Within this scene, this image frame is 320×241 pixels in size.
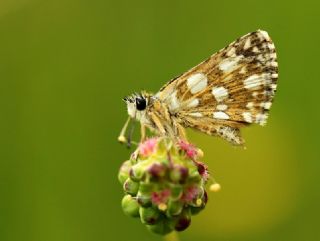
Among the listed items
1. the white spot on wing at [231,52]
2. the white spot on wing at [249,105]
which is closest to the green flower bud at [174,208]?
the white spot on wing at [249,105]

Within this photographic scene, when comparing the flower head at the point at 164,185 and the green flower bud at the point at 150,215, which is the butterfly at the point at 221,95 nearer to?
the flower head at the point at 164,185

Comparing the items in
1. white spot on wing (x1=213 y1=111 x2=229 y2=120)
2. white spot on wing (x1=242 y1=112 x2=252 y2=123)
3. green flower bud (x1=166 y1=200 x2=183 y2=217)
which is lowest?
green flower bud (x1=166 y1=200 x2=183 y2=217)

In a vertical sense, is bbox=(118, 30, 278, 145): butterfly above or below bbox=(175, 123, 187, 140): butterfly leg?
above

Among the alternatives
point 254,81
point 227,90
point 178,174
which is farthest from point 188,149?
point 254,81

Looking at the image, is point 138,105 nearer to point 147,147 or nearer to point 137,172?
point 147,147

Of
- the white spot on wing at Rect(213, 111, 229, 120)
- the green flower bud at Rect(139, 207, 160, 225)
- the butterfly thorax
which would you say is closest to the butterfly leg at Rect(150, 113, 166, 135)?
the butterfly thorax

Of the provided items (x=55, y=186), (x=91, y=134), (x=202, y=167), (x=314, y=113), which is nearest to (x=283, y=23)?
(x=314, y=113)

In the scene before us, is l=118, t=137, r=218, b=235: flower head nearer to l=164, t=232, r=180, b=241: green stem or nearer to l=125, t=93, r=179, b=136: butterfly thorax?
l=164, t=232, r=180, b=241: green stem

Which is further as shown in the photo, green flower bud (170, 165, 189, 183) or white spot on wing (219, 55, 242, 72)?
white spot on wing (219, 55, 242, 72)
